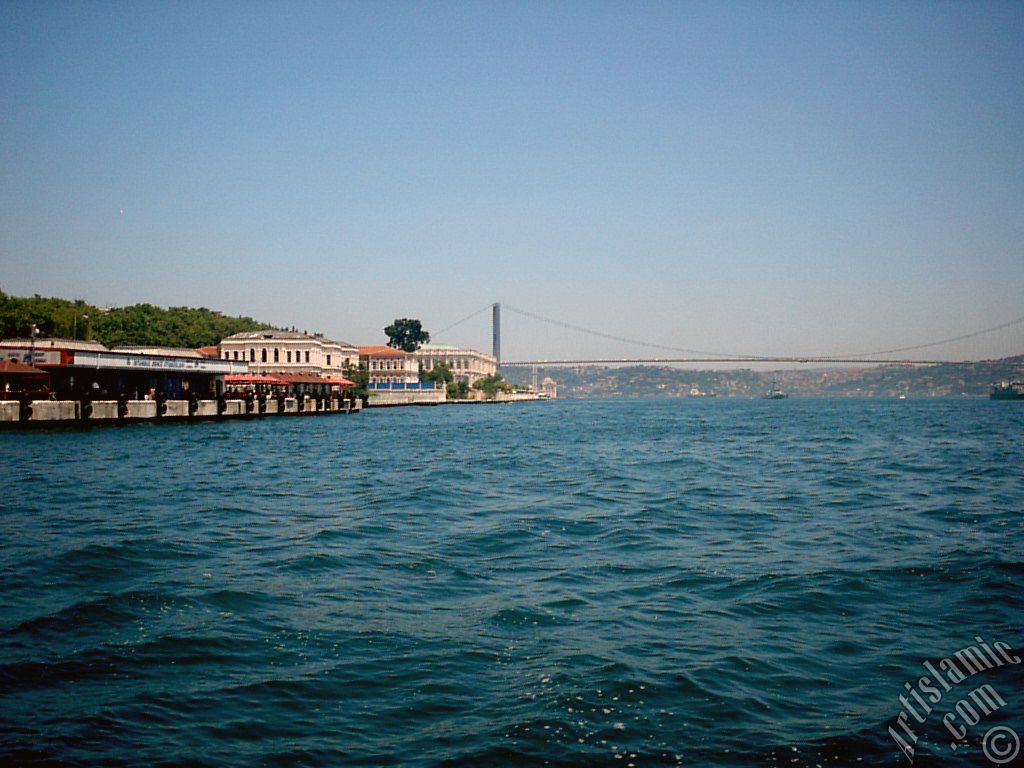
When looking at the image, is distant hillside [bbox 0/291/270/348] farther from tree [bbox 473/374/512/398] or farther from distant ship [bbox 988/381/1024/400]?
distant ship [bbox 988/381/1024/400]

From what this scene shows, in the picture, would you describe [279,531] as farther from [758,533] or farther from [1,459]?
[1,459]

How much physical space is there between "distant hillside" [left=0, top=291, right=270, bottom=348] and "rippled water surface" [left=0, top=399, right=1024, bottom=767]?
195 feet

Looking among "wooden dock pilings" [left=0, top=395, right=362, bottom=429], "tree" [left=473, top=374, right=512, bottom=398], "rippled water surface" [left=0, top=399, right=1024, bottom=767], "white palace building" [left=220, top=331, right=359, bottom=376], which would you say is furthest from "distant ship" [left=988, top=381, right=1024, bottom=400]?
"rippled water surface" [left=0, top=399, right=1024, bottom=767]

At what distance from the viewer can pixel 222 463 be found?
22656 mm

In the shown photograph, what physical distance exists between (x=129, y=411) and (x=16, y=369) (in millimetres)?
5118

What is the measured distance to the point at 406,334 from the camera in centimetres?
15012

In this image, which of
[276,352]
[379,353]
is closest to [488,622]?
[276,352]

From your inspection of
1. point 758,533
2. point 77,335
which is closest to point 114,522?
point 758,533

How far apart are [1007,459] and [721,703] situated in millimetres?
24803

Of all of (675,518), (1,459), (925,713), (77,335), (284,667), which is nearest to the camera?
(925,713)

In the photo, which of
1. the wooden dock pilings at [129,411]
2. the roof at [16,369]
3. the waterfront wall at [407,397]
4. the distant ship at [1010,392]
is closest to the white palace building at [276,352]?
the waterfront wall at [407,397]

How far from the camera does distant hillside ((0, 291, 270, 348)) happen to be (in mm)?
66688

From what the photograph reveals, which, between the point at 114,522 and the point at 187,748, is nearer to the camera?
the point at 187,748

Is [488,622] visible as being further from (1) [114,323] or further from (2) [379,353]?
(2) [379,353]
